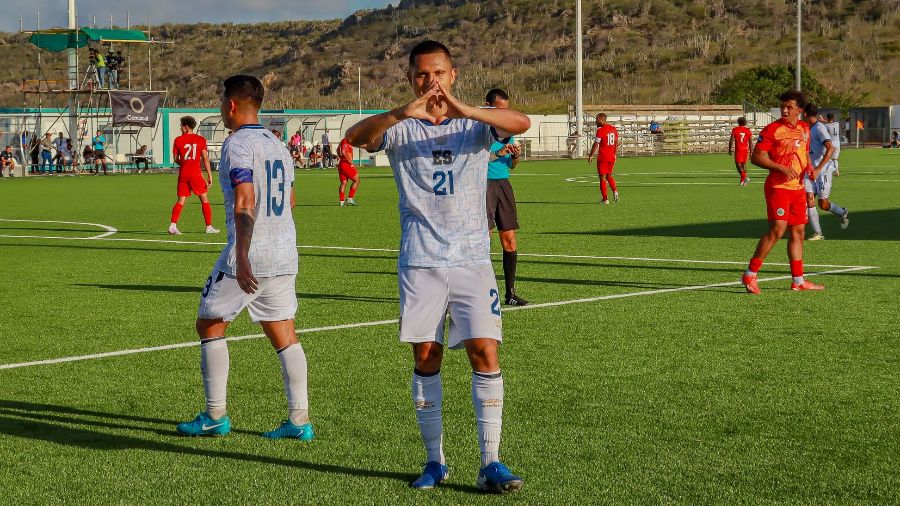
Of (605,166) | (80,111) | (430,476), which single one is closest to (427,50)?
(430,476)

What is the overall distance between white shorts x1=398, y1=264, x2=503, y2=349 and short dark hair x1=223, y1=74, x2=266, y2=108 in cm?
164

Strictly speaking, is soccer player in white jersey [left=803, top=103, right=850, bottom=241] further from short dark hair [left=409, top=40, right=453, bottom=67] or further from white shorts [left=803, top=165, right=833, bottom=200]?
short dark hair [left=409, top=40, right=453, bottom=67]

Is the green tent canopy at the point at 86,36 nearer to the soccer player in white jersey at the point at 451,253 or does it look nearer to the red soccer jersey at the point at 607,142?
the red soccer jersey at the point at 607,142

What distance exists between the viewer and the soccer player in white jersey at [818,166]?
17.0m

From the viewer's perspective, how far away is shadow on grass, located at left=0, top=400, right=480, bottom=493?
607 cm

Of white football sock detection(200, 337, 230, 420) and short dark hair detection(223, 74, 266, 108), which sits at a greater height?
short dark hair detection(223, 74, 266, 108)

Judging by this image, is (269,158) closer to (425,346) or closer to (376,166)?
(425,346)

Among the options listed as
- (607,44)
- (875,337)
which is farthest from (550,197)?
(607,44)

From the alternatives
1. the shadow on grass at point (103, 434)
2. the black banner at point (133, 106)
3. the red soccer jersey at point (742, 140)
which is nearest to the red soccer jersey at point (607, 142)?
the red soccer jersey at point (742, 140)

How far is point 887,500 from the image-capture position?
5.46 metres

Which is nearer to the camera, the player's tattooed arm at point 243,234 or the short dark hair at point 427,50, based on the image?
the short dark hair at point 427,50

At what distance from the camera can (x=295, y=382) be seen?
6691mm

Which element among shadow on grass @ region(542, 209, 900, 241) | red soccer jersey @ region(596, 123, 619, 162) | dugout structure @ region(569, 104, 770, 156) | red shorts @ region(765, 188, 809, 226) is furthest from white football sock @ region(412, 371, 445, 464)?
dugout structure @ region(569, 104, 770, 156)

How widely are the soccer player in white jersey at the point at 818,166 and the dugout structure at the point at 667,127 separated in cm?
5207
